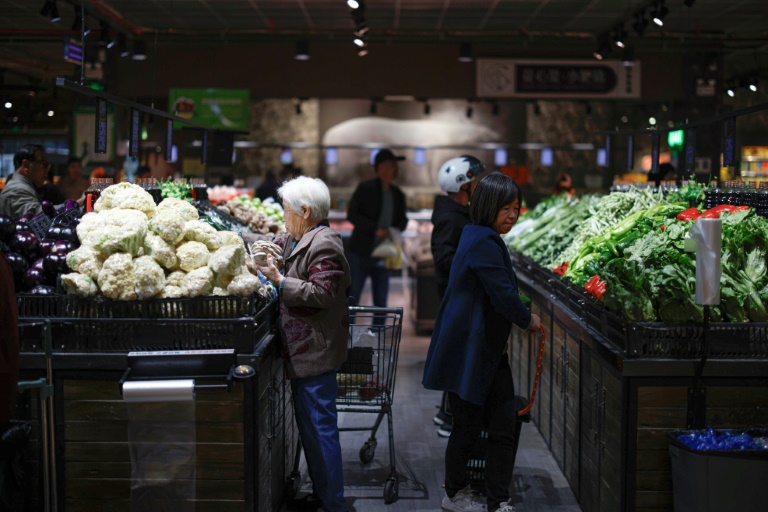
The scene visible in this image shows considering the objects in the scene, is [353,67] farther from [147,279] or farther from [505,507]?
[147,279]

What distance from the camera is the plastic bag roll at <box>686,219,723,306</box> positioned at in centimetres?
349

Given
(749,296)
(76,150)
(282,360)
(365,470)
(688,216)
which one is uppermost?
(76,150)

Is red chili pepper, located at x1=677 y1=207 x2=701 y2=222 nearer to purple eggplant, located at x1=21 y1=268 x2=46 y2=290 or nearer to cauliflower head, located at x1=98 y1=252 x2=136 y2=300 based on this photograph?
cauliflower head, located at x1=98 y1=252 x2=136 y2=300

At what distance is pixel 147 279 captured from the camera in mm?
3645

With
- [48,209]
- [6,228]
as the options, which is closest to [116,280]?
[6,228]

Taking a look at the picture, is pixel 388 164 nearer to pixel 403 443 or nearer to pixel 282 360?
pixel 403 443

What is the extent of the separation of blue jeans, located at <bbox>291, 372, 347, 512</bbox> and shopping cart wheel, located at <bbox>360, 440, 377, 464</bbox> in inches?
44.4

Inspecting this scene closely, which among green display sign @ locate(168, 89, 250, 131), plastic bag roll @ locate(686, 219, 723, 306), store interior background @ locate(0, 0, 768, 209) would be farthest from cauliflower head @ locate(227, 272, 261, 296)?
green display sign @ locate(168, 89, 250, 131)

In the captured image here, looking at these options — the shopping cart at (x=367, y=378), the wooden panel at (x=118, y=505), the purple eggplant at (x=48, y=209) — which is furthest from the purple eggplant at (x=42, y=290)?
the shopping cart at (x=367, y=378)

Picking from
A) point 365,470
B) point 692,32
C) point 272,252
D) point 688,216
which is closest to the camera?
point 272,252

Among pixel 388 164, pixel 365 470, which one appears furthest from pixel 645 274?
pixel 388 164

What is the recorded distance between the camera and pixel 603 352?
392cm

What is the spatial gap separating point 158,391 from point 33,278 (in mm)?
922

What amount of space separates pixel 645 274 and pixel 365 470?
2.34m
